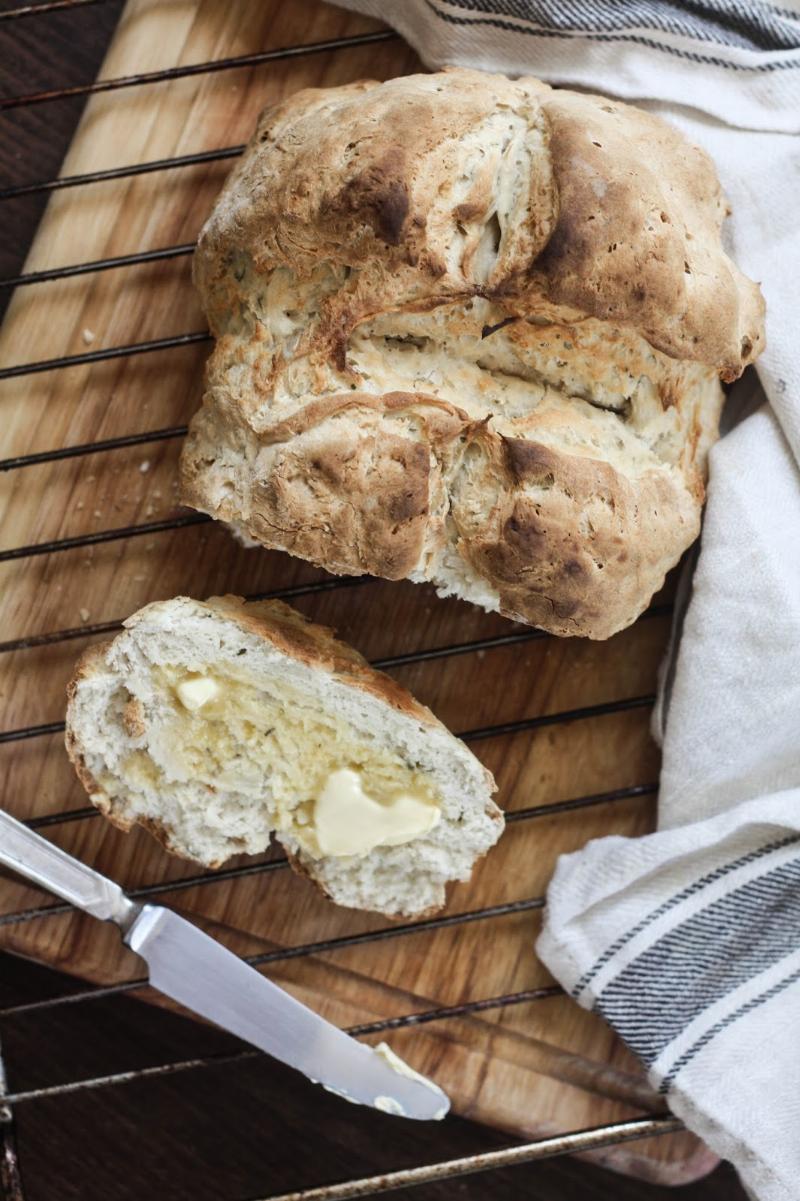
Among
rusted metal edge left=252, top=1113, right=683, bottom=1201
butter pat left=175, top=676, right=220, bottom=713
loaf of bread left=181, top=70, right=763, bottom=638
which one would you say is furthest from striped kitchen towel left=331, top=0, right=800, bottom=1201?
butter pat left=175, top=676, right=220, bottom=713

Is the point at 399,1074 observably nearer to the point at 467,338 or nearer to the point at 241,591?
the point at 241,591

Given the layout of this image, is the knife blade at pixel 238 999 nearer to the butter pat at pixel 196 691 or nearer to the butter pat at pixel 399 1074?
the butter pat at pixel 399 1074

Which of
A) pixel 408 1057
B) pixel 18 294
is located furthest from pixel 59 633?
pixel 408 1057

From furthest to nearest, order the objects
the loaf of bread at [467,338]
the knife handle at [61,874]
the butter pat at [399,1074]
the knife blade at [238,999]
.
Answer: the butter pat at [399,1074], the knife blade at [238,999], the knife handle at [61,874], the loaf of bread at [467,338]

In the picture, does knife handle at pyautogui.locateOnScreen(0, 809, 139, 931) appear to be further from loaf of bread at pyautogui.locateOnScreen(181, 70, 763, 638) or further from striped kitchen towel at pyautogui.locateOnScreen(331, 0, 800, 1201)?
striped kitchen towel at pyautogui.locateOnScreen(331, 0, 800, 1201)

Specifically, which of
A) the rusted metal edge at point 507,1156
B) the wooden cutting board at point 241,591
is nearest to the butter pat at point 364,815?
the wooden cutting board at point 241,591

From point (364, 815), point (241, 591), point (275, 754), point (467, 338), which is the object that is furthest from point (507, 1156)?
point (467, 338)
